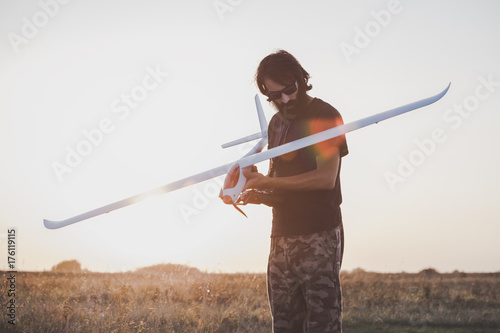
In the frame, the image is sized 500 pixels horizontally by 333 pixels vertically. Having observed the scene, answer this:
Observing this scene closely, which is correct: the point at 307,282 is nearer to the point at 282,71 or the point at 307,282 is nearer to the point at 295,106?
the point at 295,106

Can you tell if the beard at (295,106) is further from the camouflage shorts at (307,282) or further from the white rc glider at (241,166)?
the camouflage shorts at (307,282)

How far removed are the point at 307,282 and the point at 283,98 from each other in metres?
1.15

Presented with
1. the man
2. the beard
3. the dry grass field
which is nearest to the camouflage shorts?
the man

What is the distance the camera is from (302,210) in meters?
3.12

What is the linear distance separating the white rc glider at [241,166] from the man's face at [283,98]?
0.28 meters

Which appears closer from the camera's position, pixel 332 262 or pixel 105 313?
pixel 332 262

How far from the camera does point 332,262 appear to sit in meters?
3.07

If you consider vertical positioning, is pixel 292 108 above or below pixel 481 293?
above

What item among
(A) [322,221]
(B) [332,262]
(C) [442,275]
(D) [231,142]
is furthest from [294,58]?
(C) [442,275]

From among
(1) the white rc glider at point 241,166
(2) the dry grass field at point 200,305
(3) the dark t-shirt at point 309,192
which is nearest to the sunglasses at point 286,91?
(3) the dark t-shirt at point 309,192

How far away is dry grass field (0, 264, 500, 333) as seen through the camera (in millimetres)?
6494

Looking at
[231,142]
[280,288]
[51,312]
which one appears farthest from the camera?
[51,312]

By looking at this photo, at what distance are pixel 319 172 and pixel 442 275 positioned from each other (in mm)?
15632

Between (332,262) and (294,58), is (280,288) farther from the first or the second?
(294,58)
